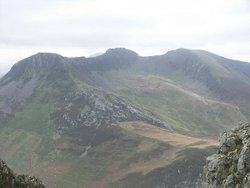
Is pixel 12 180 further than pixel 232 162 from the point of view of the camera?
Yes

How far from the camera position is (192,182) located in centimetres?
14138

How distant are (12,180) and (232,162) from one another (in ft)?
69.2

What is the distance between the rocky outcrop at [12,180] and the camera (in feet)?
138

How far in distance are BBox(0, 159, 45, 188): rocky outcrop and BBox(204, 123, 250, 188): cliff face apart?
17818 mm

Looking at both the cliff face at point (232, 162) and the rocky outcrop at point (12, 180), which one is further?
the rocky outcrop at point (12, 180)

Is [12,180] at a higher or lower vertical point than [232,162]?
lower

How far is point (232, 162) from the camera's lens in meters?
39.7

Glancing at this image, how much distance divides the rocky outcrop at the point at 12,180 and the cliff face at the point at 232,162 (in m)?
17.8

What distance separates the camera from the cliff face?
36.9 meters

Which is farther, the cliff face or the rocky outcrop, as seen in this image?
the rocky outcrop

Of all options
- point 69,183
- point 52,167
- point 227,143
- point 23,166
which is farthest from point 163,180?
point 227,143

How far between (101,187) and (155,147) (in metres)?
32.5

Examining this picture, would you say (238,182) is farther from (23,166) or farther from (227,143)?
(23,166)

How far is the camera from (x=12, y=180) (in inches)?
1690
